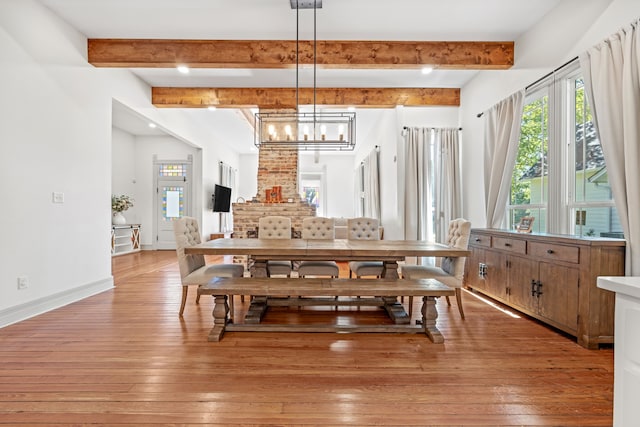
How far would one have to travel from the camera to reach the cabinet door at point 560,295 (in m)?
2.41

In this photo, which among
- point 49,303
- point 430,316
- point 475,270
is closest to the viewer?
point 430,316

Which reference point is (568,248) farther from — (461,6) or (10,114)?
(10,114)

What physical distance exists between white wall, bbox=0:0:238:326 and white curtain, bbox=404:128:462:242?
169 inches

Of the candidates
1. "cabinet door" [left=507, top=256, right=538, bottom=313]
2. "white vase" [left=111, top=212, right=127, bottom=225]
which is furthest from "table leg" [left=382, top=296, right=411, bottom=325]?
"white vase" [left=111, top=212, right=127, bottom=225]

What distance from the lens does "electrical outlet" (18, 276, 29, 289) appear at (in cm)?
285

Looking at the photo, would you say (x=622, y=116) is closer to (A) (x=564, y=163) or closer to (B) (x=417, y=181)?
(A) (x=564, y=163)

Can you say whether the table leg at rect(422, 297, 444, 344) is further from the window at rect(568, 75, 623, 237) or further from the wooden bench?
the window at rect(568, 75, 623, 237)

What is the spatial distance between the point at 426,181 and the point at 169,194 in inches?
241

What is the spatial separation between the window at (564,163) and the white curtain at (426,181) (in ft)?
4.66

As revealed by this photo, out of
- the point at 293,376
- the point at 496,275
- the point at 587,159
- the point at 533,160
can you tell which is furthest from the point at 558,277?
the point at 293,376

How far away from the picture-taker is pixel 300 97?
5117 mm

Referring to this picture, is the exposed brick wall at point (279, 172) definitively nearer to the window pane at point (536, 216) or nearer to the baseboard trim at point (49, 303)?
the baseboard trim at point (49, 303)

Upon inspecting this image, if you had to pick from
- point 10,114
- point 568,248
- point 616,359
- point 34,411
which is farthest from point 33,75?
point 568,248

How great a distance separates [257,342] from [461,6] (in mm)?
3508
